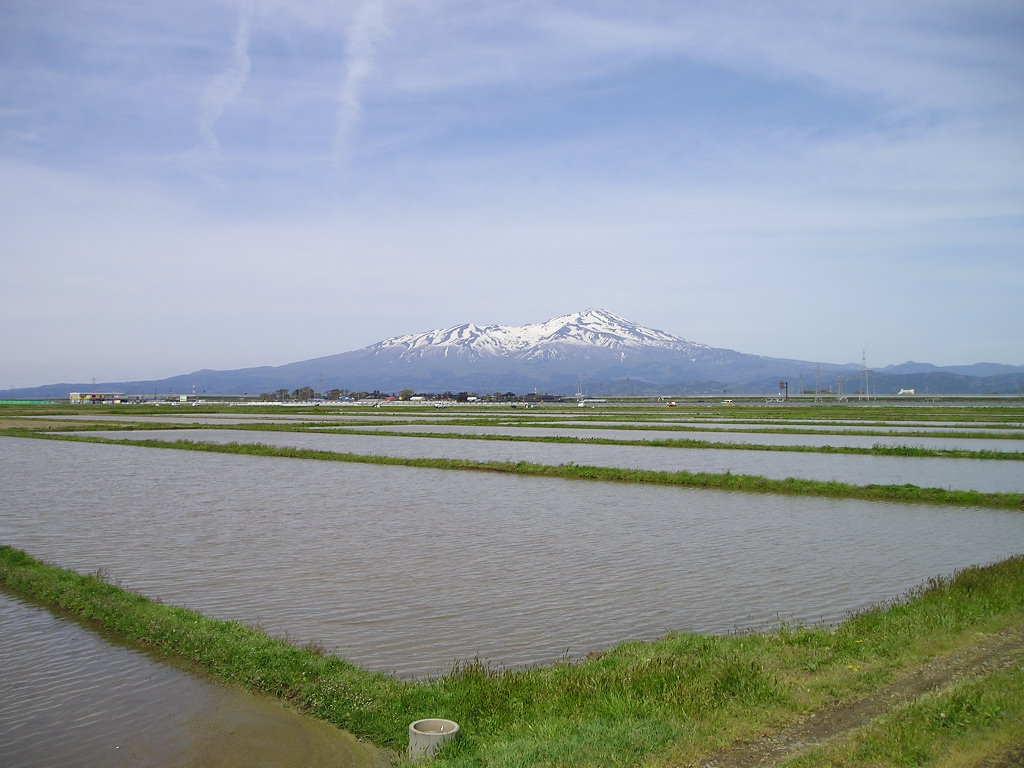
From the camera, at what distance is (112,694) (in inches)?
323

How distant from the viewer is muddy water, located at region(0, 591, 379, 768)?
22.7 ft

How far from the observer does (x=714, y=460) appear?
31.8 metres

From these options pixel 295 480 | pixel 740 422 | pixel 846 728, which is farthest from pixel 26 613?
pixel 740 422

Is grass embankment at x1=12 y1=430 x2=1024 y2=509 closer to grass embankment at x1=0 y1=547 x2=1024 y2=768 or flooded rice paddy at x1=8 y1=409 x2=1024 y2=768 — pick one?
flooded rice paddy at x1=8 y1=409 x2=1024 y2=768

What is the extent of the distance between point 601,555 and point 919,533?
7317 mm

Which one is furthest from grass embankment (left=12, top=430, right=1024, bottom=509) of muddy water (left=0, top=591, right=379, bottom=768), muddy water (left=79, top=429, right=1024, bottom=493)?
muddy water (left=0, top=591, right=379, bottom=768)

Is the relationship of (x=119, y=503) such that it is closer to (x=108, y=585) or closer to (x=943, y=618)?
(x=108, y=585)

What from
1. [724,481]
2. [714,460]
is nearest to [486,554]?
[724,481]

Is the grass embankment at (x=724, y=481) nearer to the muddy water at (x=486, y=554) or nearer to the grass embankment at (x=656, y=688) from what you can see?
the muddy water at (x=486, y=554)

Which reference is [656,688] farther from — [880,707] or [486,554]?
[486,554]

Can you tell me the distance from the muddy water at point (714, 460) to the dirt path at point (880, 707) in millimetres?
16828

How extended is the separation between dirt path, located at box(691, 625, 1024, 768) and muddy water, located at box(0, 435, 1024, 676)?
2947mm

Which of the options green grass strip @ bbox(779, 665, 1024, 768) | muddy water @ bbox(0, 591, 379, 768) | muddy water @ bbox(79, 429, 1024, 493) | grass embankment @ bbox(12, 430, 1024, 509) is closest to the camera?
green grass strip @ bbox(779, 665, 1024, 768)

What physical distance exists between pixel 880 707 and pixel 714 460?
84.1 feet
